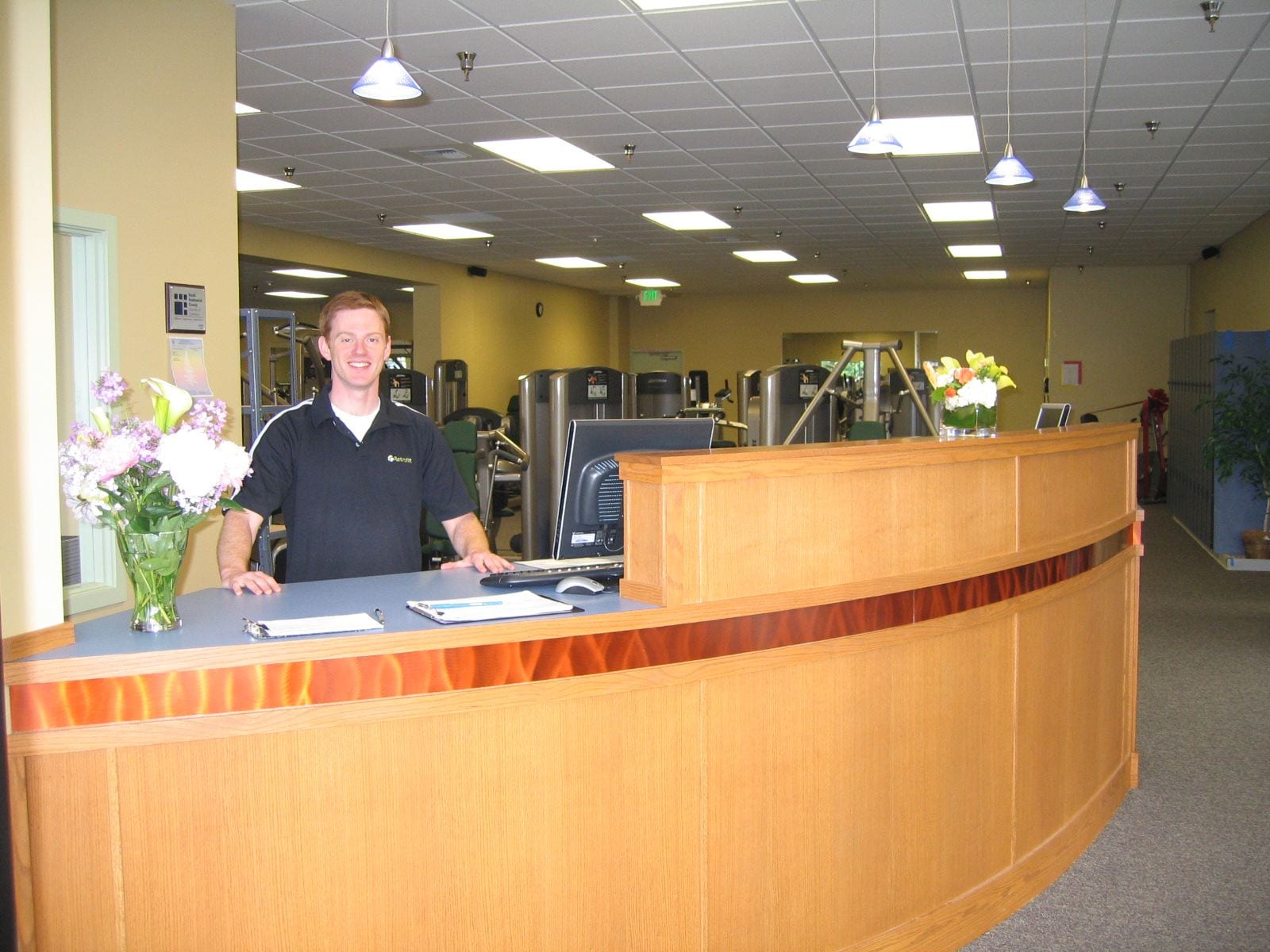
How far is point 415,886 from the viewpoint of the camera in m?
2.13

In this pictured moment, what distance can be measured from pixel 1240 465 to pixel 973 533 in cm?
810

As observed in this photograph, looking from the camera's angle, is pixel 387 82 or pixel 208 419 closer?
pixel 208 419

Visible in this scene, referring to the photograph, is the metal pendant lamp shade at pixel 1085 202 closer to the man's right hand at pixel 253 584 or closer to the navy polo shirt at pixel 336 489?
the navy polo shirt at pixel 336 489

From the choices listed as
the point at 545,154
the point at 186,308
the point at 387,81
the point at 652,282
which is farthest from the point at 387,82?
the point at 652,282

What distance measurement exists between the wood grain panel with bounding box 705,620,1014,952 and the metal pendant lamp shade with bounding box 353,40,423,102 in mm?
2642

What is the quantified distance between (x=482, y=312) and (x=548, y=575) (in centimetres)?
1427

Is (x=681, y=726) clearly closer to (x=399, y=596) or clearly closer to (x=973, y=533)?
(x=399, y=596)

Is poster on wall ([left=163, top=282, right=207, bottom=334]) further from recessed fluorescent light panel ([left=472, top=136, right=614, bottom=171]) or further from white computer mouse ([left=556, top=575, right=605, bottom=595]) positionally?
recessed fluorescent light panel ([left=472, top=136, right=614, bottom=171])

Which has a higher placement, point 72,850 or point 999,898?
point 72,850

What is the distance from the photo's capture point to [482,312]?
→ 1666cm

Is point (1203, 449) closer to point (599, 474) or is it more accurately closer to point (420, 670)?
point (599, 474)

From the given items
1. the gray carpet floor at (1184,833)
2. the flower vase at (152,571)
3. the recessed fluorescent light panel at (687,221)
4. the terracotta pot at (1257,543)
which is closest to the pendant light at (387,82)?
the flower vase at (152,571)

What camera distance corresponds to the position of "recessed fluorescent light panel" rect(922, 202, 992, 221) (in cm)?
1080

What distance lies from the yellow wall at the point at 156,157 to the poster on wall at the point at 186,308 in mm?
35
